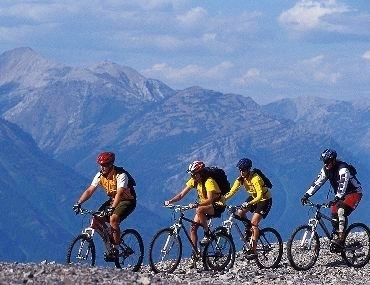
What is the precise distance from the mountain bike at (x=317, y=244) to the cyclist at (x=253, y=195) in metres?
1.19

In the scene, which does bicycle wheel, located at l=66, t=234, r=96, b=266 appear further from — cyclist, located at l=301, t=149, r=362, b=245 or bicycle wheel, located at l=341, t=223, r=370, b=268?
bicycle wheel, located at l=341, t=223, r=370, b=268

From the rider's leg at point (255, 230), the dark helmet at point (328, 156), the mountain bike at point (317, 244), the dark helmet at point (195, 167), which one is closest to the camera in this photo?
the dark helmet at point (195, 167)

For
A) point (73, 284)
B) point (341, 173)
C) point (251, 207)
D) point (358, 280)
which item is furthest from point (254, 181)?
point (73, 284)

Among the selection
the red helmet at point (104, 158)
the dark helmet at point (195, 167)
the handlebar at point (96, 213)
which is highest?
the red helmet at point (104, 158)

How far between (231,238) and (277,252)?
204 cm

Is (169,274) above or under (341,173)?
under

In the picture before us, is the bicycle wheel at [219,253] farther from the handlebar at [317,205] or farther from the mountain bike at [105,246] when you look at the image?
the handlebar at [317,205]

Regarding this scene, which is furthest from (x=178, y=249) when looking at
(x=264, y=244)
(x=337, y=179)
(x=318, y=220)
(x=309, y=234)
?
(x=337, y=179)

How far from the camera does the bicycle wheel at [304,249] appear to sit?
21.0 meters

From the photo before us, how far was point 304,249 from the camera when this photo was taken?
21312 millimetres

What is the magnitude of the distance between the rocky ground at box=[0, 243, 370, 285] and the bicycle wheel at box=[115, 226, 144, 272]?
398 mm

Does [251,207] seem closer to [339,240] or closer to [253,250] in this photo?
[253,250]

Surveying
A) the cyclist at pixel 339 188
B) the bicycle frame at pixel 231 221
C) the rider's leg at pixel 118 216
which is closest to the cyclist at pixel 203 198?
the bicycle frame at pixel 231 221

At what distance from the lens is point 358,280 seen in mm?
20078
